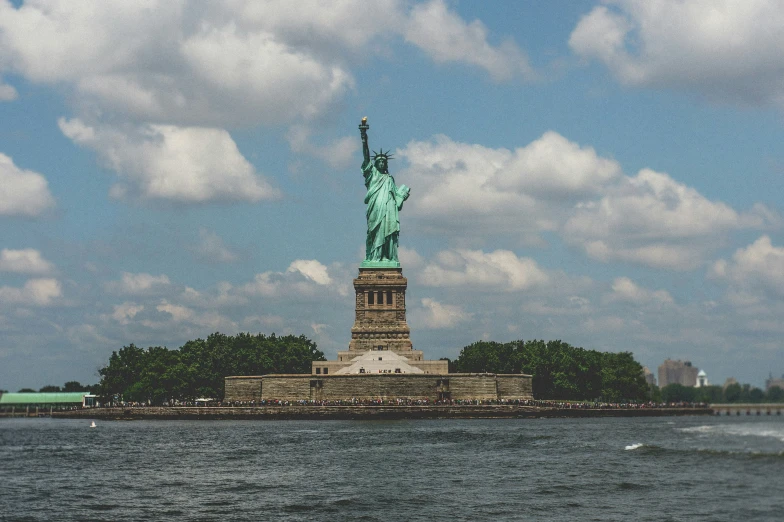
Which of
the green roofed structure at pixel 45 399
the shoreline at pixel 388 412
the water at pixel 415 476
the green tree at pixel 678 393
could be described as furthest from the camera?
the green roofed structure at pixel 45 399

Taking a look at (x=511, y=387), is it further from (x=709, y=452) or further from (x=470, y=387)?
(x=709, y=452)

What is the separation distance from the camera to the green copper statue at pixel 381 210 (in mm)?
104875

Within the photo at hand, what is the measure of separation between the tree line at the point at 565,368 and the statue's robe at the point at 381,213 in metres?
19.5

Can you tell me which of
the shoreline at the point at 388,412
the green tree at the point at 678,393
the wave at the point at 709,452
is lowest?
the wave at the point at 709,452

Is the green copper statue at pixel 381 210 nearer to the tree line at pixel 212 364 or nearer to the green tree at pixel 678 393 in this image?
the tree line at pixel 212 364

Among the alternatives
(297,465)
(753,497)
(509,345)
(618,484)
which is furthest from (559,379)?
(753,497)

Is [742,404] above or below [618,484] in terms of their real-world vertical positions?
above

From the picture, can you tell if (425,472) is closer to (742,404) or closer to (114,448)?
(742,404)

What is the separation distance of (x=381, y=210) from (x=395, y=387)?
22908 mm

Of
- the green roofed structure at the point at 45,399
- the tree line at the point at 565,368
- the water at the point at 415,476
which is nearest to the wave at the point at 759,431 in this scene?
the water at the point at 415,476

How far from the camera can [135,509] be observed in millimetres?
35000

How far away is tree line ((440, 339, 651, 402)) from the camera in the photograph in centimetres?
11125

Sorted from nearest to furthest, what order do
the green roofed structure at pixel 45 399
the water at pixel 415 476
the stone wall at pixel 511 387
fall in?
the water at pixel 415 476
the stone wall at pixel 511 387
the green roofed structure at pixel 45 399

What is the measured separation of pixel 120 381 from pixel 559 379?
5425 centimetres
